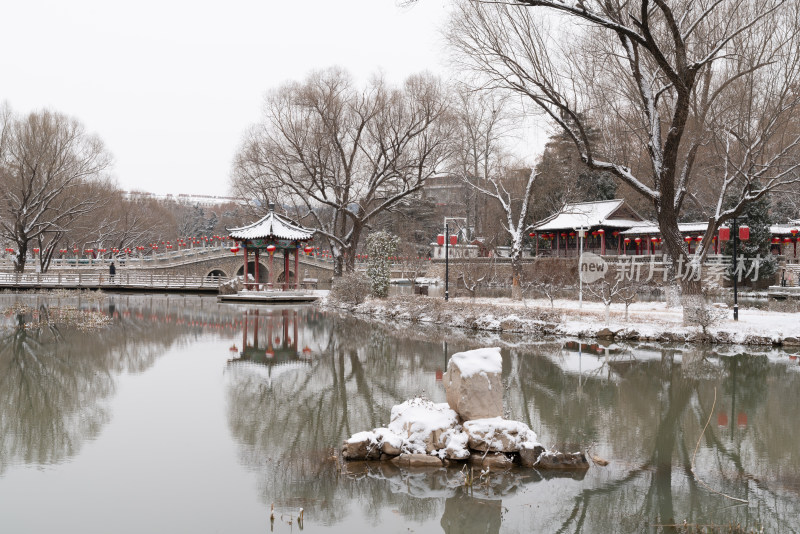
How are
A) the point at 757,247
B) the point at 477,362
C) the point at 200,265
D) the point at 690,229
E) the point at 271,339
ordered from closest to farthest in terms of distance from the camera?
the point at 477,362
the point at 271,339
the point at 757,247
the point at 690,229
the point at 200,265

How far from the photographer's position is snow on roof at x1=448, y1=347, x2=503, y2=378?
754 centimetres

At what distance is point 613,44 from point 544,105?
119 inches

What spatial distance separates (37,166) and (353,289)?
18.0 meters

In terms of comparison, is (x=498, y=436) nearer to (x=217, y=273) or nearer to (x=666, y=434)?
(x=666, y=434)

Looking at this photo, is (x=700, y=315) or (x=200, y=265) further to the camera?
(x=200, y=265)

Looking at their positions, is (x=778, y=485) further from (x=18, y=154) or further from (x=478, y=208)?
(x=478, y=208)

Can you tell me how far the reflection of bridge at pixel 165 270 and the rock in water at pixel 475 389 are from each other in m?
30.4

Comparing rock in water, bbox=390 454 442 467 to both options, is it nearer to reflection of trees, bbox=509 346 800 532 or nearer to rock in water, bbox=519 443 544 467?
rock in water, bbox=519 443 544 467

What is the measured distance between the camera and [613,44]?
1812cm

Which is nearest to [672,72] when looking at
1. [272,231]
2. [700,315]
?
[700,315]

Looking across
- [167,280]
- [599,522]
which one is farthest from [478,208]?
[599,522]

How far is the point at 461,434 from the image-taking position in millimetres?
7398

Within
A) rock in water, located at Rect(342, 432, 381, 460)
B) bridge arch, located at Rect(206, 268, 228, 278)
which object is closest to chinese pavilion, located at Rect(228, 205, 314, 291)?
bridge arch, located at Rect(206, 268, 228, 278)

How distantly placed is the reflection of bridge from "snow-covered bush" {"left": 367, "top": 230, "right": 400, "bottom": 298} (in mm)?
13292
